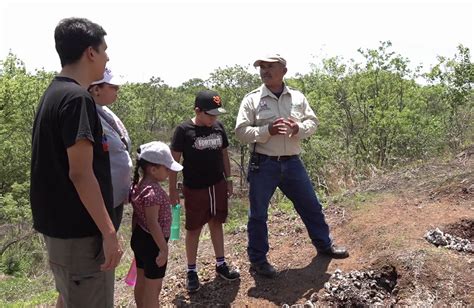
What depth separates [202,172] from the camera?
3.84m

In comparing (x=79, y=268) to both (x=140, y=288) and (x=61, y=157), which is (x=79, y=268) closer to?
(x=61, y=157)

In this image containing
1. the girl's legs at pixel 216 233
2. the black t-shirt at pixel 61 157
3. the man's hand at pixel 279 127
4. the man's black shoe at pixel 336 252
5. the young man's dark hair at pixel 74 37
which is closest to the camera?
the black t-shirt at pixel 61 157

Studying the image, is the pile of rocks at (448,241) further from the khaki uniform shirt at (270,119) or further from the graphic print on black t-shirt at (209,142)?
the graphic print on black t-shirt at (209,142)

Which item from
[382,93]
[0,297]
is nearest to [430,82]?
[382,93]

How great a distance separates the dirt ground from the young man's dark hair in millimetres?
2342

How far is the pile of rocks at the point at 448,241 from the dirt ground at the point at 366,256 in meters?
A: 0.09

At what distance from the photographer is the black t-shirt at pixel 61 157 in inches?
86.1

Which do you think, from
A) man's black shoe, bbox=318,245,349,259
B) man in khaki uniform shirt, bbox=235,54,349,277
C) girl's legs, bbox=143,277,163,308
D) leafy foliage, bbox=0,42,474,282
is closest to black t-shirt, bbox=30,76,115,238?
girl's legs, bbox=143,277,163,308

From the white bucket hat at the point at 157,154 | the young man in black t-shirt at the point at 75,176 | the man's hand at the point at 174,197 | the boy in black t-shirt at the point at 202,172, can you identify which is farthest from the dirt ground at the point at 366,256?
the young man in black t-shirt at the point at 75,176

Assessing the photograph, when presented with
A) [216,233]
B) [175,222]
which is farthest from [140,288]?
[216,233]

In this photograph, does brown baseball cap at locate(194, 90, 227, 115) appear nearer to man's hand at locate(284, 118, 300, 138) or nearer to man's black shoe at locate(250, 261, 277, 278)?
man's hand at locate(284, 118, 300, 138)

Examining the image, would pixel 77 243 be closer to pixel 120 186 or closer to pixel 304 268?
pixel 120 186

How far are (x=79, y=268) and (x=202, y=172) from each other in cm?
160

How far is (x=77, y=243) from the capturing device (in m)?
2.38
